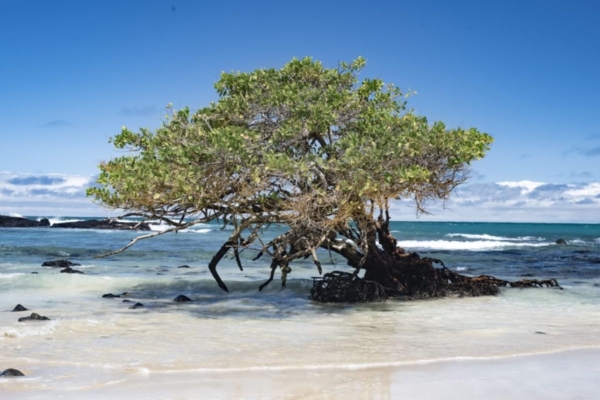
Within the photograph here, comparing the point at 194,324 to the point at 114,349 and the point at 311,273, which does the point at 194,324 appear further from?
the point at 311,273

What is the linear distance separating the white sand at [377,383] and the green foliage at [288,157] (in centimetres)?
503

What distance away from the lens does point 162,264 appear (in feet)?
93.6

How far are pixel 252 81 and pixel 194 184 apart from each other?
10.6ft

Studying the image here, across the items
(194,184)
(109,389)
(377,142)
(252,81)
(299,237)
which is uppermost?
(252,81)

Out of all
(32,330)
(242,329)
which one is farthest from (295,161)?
(32,330)

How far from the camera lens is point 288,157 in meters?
13.9

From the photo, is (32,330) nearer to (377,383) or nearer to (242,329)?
(242,329)

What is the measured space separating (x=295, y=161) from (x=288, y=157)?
191 millimetres

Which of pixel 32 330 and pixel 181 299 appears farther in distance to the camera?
pixel 181 299

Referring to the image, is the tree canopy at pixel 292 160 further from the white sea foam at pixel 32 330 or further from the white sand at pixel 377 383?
the white sand at pixel 377 383

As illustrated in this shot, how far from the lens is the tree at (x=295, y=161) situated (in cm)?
1347

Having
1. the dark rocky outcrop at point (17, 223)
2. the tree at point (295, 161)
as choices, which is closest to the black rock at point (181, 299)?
the tree at point (295, 161)

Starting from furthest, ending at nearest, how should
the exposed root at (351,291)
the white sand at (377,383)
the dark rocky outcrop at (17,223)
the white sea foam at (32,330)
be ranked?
the dark rocky outcrop at (17,223)
the exposed root at (351,291)
the white sea foam at (32,330)
the white sand at (377,383)

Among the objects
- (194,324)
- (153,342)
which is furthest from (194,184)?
(153,342)
